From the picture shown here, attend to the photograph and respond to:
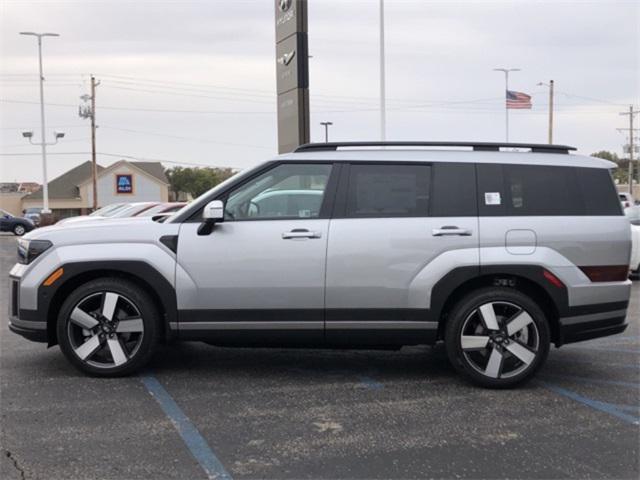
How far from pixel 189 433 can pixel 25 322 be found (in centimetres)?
194

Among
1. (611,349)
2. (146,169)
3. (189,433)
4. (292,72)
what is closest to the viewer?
(189,433)

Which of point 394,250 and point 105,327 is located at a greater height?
point 394,250

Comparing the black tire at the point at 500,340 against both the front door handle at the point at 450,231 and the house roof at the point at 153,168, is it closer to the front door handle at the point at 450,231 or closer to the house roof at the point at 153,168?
the front door handle at the point at 450,231

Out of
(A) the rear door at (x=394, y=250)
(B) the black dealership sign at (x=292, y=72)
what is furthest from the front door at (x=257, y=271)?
(B) the black dealership sign at (x=292, y=72)

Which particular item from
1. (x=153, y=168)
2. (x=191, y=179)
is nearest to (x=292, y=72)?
(x=153, y=168)

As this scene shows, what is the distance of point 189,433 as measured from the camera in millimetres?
4242

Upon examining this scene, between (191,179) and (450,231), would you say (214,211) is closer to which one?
(450,231)

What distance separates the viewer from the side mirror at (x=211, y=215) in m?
5.06

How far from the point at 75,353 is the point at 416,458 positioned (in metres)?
2.89

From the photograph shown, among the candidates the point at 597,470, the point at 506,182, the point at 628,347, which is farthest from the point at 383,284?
the point at 628,347

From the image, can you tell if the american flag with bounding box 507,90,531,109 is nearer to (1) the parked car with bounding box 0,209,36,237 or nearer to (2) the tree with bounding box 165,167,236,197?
(1) the parked car with bounding box 0,209,36,237

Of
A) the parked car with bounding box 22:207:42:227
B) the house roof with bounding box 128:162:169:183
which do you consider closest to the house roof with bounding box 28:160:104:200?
the house roof with bounding box 128:162:169:183

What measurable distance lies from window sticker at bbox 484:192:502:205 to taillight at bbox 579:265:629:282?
2.69ft

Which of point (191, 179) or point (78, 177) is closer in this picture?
point (78, 177)
